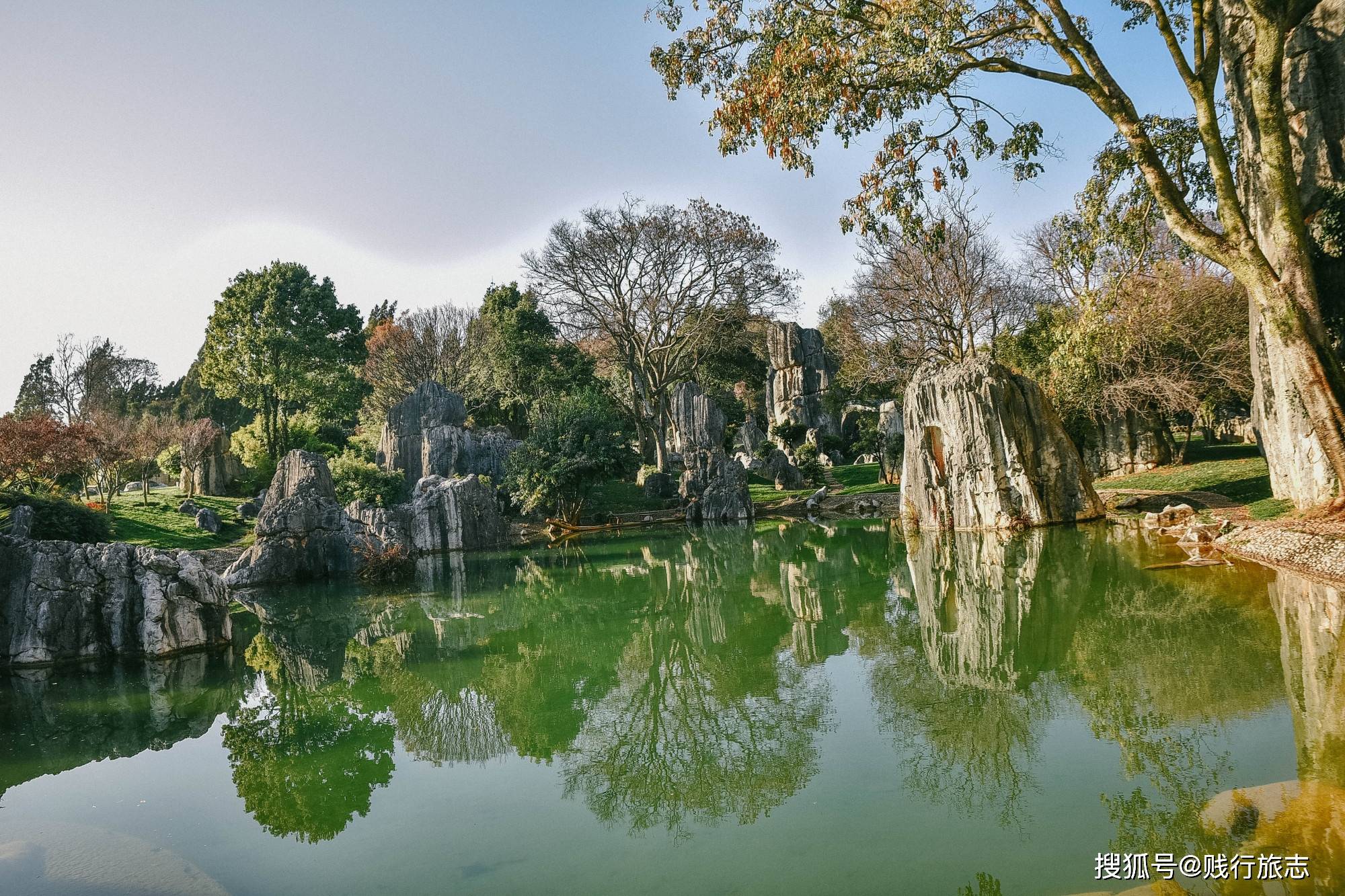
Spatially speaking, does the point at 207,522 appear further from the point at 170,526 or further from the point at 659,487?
the point at 659,487

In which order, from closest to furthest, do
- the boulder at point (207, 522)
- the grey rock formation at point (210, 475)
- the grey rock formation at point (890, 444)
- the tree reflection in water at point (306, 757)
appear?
the tree reflection in water at point (306, 757) < the boulder at point (207, 522) < the grey rock formation at point (210, 475) < the grey rock formation at point (890, 444)

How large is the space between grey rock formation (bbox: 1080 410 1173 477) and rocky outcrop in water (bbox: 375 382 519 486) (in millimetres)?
17029

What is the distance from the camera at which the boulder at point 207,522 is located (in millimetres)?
19703

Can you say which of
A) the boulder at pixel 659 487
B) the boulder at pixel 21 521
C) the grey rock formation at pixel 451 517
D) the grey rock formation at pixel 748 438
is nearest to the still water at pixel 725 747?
the boulder at pixel 21 521

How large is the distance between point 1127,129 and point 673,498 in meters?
18.0

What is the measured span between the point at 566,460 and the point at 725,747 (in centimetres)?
1687

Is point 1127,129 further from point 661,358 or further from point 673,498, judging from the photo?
point 661,358

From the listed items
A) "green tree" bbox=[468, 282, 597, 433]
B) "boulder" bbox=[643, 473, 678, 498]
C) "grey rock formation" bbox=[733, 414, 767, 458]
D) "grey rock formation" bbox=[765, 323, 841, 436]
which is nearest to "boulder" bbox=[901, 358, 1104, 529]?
"boulder" bbox=[643, 473, 678, 498]

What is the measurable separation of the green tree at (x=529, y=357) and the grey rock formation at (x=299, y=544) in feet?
46.0

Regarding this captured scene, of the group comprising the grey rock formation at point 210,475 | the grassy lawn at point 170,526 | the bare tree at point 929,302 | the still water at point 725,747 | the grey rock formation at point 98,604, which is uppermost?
the bare tree at point 929,302

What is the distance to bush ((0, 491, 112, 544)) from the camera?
37.8 feet

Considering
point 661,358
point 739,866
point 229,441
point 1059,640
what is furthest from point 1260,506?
point 229,441

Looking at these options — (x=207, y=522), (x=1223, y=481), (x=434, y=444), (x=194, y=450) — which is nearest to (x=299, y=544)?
(x=207, y=522)

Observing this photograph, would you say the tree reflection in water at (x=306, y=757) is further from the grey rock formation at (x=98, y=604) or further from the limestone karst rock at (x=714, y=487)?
the limestone karst rock at (x=714, y=487)
